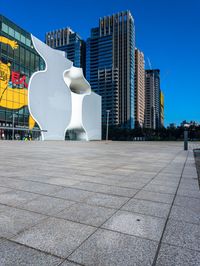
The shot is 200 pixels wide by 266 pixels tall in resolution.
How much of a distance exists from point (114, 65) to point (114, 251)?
148 m

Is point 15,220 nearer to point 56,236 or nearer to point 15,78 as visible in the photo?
Result: point 56,236

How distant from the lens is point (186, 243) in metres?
2.62

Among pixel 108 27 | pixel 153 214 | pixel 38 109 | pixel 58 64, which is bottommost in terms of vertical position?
pixel 153 214

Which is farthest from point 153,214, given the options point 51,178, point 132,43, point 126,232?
point 132,43

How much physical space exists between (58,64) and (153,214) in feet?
179

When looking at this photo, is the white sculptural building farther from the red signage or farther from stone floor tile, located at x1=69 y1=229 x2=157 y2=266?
stone floor tile, located at x1=69 y1=229 x2=157 y2=266

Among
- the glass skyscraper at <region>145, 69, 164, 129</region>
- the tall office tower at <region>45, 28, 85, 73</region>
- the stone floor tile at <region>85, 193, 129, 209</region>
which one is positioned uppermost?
the tall office tower at <region>45, 28, 85, 73</region>

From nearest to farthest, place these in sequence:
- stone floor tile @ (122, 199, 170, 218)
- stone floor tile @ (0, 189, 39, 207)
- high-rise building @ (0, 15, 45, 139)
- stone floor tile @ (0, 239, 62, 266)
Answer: stone floor tile @ (0, 239, 62, 266), stone floor tile @ (122, 199, 170, 218), stone floor tile @ (0, 189, 39, 207), high-rise building @ (0, 15, 45, 139)

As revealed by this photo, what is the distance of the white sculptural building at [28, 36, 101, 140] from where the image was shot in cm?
4703

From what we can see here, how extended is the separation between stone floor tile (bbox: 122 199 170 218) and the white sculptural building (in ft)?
144

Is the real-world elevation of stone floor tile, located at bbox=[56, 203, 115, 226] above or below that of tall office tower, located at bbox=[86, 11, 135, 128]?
below

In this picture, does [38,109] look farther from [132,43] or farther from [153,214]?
[132,43]

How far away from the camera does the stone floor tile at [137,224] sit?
2865 millimetres

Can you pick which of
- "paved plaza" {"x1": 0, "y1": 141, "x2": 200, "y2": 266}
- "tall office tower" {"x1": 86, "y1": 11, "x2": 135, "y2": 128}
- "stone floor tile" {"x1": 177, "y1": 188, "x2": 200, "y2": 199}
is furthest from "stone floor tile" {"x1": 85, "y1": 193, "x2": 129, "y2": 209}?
"tall office tower" {"x1": 86, "y1": 11, "x2": 135, "y2": 128}
